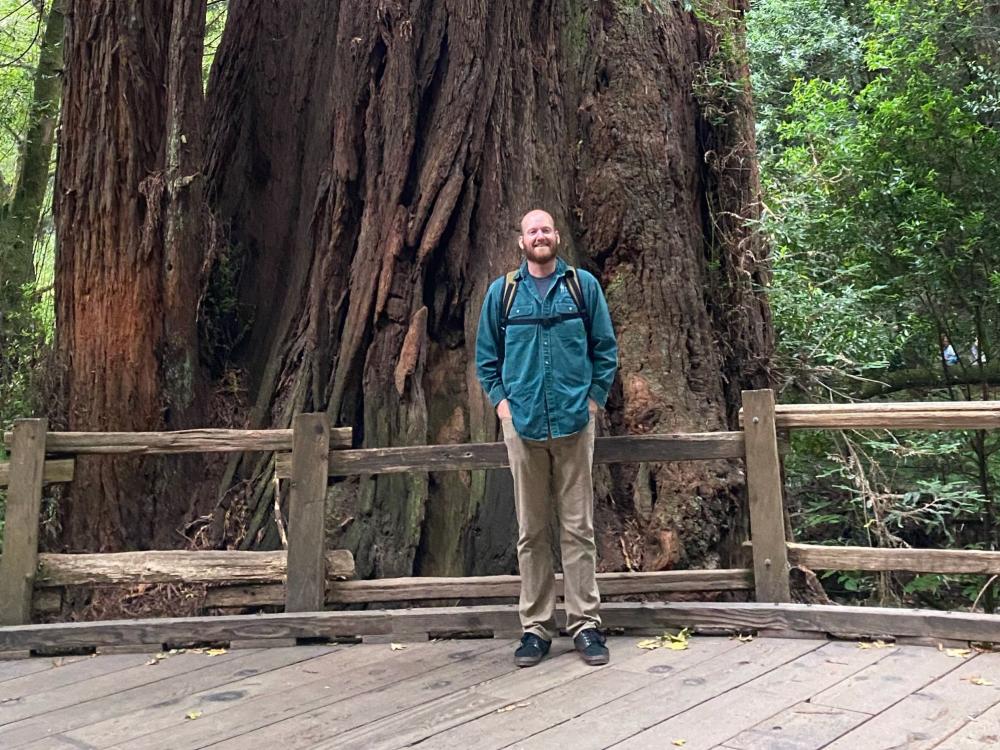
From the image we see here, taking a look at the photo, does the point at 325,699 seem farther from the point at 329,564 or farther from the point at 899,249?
the point at 899,249

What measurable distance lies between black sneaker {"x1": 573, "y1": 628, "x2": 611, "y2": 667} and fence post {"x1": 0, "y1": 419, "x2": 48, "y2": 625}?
2765 millimetres

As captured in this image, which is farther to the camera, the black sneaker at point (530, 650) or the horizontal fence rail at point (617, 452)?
the horizontal fence rail at point (617, 452)

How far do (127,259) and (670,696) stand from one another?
4.46m

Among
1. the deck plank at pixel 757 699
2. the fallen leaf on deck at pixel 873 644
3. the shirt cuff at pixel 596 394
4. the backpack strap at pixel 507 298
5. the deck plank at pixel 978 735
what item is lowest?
the deck plank at pixel 978 735

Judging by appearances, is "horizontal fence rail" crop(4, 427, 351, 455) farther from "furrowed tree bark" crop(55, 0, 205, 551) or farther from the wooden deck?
"furrowed tree bark" crop(55, 0, 205, 551)

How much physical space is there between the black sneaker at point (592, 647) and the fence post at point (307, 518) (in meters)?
1.38

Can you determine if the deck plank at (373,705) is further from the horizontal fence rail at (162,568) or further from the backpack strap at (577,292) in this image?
the backpack strap at (577,292)

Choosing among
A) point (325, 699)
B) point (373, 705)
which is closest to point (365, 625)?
point (325, 699)

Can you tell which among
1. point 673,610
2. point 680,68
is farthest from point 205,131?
point 673,610

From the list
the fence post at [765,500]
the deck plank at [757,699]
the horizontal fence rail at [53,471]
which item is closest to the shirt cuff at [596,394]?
the fence post at [765,500]

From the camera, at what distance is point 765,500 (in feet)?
13.7

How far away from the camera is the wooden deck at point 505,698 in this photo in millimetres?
2953

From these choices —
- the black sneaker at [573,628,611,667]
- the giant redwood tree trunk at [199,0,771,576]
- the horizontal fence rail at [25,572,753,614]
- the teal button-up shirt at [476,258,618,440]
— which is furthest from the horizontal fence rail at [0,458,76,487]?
the black sneaker at [573,628,611,667]

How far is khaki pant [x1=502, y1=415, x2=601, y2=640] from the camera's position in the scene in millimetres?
3812
